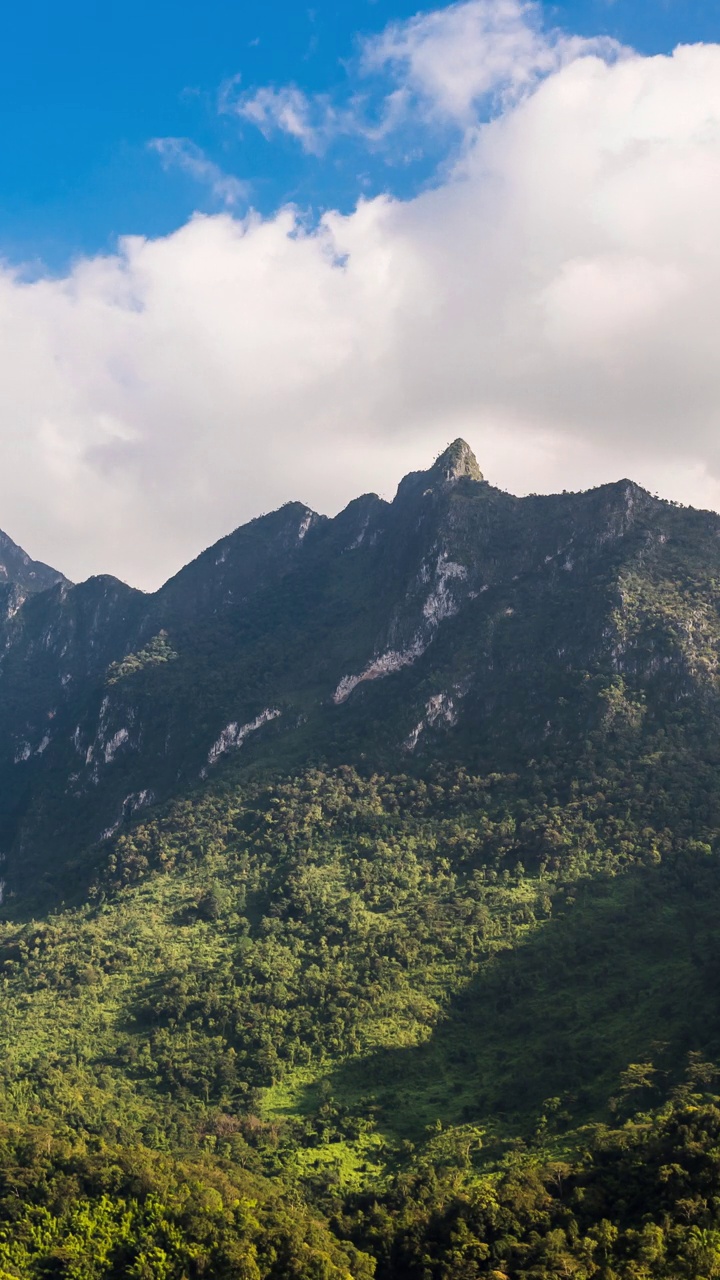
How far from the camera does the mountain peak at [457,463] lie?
501 ft

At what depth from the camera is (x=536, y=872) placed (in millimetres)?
93312

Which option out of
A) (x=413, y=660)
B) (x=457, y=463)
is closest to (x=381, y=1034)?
(x=413, y=660)

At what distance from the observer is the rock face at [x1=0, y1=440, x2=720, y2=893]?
114188mm

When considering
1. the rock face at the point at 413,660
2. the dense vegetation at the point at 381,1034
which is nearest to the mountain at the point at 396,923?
the dense vegetation at the point at 381,1034

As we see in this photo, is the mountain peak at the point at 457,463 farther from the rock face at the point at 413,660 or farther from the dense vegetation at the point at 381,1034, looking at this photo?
the dense vegetation at the point at 381,1034

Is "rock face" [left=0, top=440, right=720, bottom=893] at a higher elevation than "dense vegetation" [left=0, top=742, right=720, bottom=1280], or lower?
higher

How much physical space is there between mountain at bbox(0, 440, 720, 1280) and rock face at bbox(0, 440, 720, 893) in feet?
1.78

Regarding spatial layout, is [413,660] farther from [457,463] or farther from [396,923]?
[396,923]

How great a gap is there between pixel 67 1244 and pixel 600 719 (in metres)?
74.5

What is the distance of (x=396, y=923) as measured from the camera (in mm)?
91688

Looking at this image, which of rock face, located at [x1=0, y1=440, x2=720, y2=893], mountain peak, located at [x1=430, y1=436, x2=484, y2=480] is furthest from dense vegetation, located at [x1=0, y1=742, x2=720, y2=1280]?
mountain peak, located at [x1=430, y1=436, x2=484, y2=480]

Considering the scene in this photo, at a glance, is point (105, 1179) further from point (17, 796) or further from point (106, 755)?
point (17, 796)

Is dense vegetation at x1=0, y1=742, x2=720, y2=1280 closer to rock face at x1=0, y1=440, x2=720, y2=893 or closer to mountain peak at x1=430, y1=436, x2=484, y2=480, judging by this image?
rock face at x1=0, y1=440, x2=720, y2=893

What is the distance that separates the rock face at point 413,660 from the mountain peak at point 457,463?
1.51 feet
